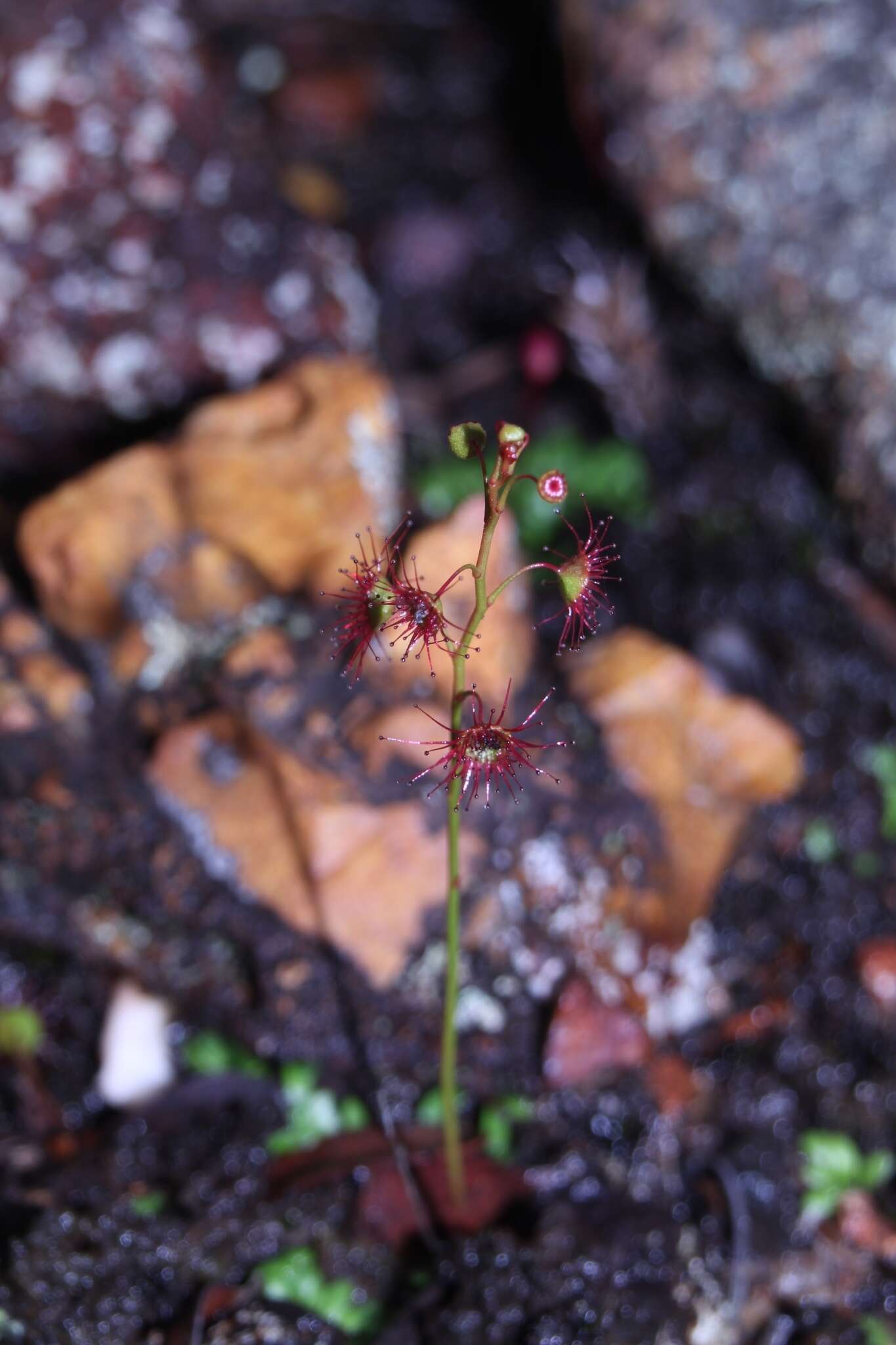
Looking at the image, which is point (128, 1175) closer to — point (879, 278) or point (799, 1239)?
point (799, 1239)

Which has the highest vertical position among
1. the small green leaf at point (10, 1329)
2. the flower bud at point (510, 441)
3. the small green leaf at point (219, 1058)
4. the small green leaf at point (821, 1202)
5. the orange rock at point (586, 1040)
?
the flower bud at point (510, 441)

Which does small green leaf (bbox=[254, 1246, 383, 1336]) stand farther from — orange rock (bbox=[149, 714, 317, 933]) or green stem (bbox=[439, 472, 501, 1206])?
orange rock (bbox=[149, 714, 317, 933])

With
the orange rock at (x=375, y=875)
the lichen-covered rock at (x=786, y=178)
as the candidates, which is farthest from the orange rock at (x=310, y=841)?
the lichen-covered rock at (x=786, y=178)

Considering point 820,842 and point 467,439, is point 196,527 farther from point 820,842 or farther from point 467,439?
point 820,842

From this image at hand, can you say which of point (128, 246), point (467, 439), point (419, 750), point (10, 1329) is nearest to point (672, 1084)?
point (419, 750)

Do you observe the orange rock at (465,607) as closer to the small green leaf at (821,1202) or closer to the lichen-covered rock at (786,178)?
the small green leaf at (821,1202)

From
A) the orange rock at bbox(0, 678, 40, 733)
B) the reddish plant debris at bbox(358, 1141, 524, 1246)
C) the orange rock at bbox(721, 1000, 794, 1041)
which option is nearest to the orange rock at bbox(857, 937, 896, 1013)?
the orange rock at bbox(721, 1000, 794, 1041)
